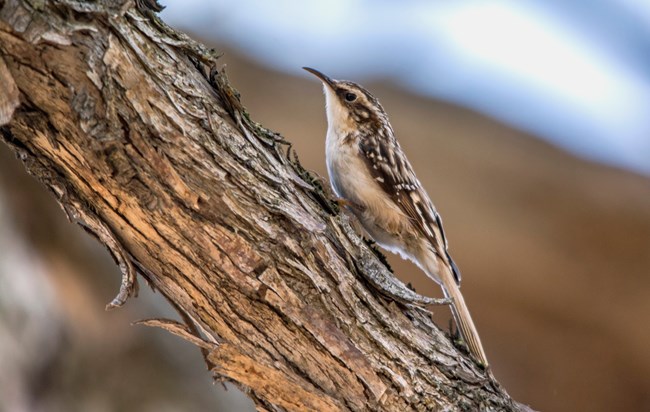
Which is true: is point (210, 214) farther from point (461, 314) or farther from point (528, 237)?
point (528, 237)

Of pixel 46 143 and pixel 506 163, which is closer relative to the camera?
pixel 46 143

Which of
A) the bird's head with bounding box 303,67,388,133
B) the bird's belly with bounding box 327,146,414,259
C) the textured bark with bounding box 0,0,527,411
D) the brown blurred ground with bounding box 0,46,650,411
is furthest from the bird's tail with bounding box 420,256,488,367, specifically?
the brown blurred ground with bounding box 0,46,650,411

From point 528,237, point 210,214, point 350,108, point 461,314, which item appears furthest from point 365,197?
point 528,237

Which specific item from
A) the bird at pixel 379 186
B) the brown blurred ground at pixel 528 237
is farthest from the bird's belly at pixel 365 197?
the brown blurred ground at pixel 528 237

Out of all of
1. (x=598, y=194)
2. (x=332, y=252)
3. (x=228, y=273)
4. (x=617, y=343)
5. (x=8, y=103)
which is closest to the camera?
(x=8, y=103)

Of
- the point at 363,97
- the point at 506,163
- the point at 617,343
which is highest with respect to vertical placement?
the point at 506,163

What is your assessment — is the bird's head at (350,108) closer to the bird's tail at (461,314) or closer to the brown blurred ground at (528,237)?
the bird's tail at (461,314)

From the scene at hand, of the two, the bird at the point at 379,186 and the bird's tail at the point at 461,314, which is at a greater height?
the bird at the point at 379,186

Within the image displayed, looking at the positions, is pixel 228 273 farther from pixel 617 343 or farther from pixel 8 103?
pixel 617 343

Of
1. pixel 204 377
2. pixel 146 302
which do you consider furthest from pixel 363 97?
pixel 204 377
